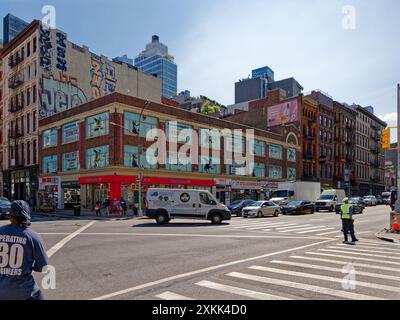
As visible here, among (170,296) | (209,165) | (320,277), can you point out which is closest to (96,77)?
(209,165)

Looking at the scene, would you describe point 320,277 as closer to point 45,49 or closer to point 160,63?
point 45,49

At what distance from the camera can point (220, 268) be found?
9.02m

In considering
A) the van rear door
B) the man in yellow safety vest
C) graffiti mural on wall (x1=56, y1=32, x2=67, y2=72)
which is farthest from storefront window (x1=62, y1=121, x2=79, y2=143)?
the man in yellow safety vest

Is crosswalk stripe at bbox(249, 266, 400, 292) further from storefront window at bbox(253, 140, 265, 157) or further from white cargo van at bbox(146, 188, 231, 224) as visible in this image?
storefront window at bbox(253, 140, 265, 157)

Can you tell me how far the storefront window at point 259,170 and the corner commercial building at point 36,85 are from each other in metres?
22.3

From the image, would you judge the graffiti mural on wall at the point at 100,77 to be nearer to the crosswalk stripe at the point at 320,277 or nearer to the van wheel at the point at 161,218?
the van wheel at the point at 161,218

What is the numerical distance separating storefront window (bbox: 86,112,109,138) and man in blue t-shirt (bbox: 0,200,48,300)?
3245cm

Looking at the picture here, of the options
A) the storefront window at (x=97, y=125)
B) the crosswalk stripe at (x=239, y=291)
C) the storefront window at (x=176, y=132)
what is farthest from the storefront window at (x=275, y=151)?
the crosswalk stripe at (x=239, y=291)

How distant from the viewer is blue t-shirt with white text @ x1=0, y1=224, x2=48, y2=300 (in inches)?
151

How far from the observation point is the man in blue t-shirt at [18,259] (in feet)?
12.6

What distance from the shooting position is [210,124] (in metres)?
44.6

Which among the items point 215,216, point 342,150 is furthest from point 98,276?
point 342,150
